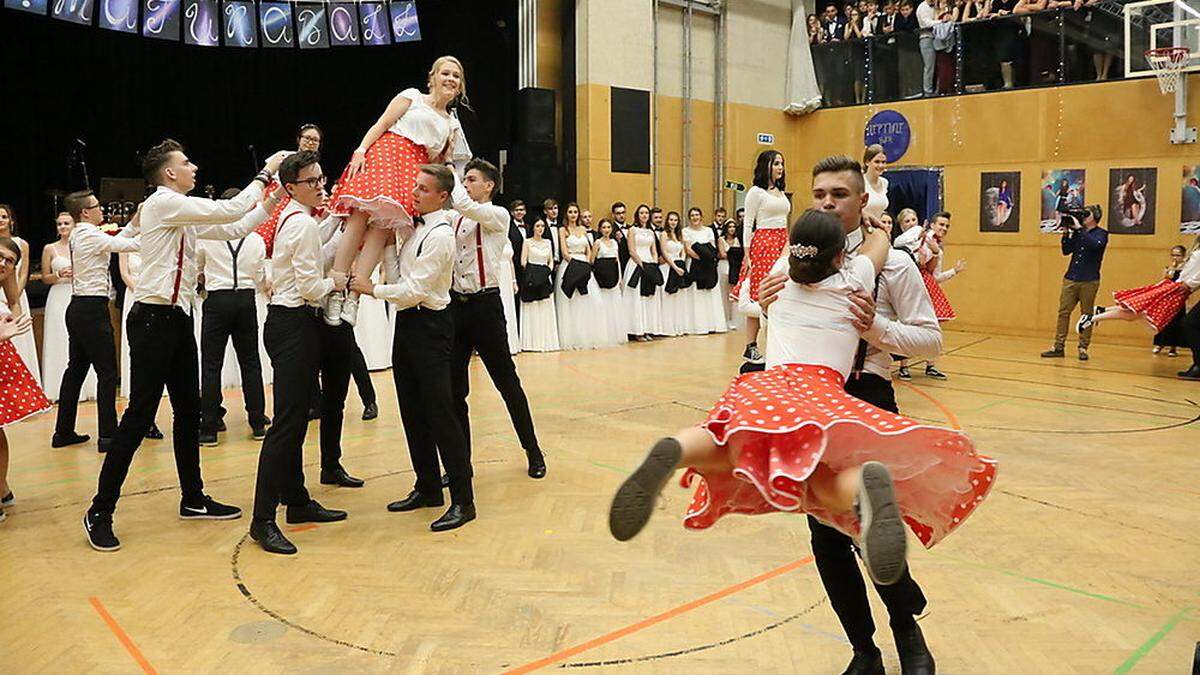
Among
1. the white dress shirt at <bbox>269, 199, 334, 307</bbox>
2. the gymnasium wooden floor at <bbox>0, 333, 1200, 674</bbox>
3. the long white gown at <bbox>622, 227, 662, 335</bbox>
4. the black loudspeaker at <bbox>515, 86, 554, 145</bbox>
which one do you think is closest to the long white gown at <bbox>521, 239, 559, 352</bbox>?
the long white gown at <bbox>622, 227, 662, 335</bbox>

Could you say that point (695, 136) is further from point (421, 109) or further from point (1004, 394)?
point (421, 109)

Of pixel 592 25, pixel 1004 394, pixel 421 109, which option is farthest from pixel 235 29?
pixel 1004 394

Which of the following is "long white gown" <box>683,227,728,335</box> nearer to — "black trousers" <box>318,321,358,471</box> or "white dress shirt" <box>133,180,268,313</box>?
"black trousers" <box>318,321,358,471</box>

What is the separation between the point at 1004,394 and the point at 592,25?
6991 millimetres

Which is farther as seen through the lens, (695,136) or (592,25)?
(695,136)

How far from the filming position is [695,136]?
13.5 meters

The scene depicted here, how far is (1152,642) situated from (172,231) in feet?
13.5

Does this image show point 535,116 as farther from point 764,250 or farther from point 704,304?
point 764,250

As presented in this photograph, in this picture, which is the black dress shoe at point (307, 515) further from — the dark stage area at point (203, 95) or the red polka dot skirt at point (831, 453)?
the dark stage area at point (203, 95)

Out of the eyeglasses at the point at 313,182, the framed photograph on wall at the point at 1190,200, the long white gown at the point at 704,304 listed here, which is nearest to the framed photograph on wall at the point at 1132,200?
the framed photograph on wall at the point at 1190,200

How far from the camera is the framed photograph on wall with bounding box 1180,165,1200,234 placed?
10891 mm

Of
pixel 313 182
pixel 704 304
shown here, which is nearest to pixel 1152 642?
pixel 313 182

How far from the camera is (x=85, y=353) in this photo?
5945 millimetres

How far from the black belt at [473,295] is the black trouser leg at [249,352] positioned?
6.53 feet
